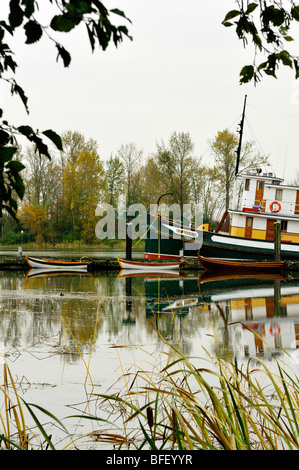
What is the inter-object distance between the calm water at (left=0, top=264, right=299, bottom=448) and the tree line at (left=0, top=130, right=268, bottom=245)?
2175 centimetres

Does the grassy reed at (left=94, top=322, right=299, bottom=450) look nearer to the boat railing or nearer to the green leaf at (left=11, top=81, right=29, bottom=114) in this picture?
the green leaf at (left=11, top=81, right=29, bottom=114)

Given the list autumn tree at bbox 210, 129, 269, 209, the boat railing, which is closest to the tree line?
autumn tree at bbox 210, 129, 269, 209

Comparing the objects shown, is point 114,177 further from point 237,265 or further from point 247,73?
point 247,73

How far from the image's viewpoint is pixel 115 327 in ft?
34.9

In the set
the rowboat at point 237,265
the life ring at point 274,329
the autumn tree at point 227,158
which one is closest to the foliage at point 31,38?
the life ring at point 274,329

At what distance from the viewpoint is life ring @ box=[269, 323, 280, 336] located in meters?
10.2

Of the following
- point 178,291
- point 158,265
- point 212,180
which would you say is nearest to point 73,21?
point 178,291

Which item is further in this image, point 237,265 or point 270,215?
point 270,215

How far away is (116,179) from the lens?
50031mm

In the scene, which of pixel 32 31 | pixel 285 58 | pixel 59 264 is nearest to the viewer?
pixel 32 31

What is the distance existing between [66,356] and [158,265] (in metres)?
20.6

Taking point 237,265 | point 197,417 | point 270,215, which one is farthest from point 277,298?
point 197,417

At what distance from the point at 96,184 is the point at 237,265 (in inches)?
936
